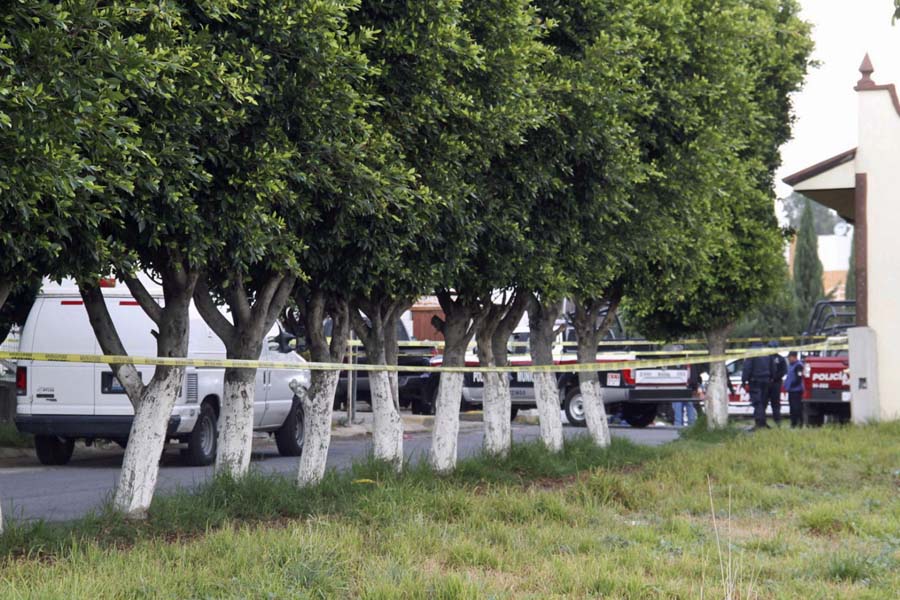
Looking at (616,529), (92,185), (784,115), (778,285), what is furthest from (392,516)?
(784,115)

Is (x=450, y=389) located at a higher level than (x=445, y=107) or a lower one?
lower

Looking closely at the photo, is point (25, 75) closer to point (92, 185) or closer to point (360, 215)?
point (92, 185)

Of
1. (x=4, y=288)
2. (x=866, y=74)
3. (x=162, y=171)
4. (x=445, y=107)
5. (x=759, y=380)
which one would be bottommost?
(x=759, y=380)

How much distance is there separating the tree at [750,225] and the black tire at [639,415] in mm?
4141

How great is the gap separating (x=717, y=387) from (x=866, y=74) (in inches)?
223

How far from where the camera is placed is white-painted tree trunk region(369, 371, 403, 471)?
12055 mm

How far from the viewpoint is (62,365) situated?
47.5 ft

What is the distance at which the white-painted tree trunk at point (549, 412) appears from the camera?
48.5ft

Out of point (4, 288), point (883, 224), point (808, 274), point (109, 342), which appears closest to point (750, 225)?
point (883, 224)

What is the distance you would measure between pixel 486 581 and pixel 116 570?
2094 millimetres

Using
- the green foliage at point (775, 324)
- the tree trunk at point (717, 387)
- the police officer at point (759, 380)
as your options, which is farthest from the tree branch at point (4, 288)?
the green foliage at point (775, 324)

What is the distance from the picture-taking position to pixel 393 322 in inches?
514

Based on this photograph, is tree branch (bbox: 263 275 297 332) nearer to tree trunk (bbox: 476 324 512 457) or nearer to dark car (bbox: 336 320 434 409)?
tree trunk (bbox: 476 324 512 457)

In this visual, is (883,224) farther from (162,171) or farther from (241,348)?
(162,171)
